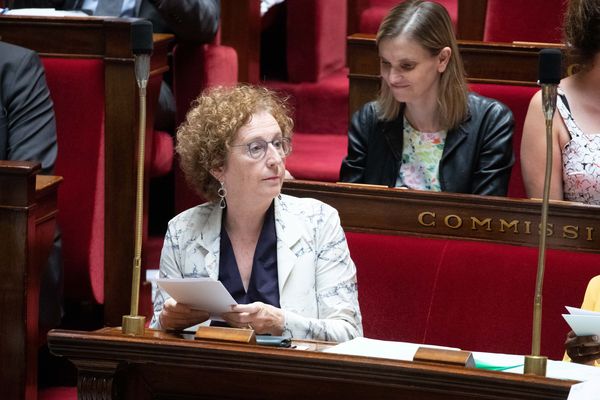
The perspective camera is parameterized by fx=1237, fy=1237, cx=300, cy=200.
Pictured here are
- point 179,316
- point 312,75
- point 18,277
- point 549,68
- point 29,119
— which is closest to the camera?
point 549,68

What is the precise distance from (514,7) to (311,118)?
72cm

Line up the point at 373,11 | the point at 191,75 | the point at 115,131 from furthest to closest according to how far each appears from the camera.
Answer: the point at 373,11 → the point at 191,75 → the point at 115,131

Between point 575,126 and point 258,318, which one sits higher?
point 575,126

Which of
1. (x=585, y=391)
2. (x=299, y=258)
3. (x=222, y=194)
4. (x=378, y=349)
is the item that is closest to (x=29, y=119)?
(x=222, y=194)

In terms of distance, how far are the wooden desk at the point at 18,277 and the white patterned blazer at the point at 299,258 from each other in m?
0.31

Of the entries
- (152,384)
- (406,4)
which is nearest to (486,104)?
(406,4)

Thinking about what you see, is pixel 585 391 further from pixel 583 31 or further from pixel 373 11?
pixel 373 11

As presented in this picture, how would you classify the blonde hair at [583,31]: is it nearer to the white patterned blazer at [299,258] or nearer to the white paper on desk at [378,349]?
the white patterned blazer at [299,258]

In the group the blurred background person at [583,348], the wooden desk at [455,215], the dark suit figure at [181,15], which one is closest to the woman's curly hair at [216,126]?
the wooden desk at [455,215]

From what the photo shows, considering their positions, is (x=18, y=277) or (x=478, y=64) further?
(x=478, y=64)

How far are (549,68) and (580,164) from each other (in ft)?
2.38

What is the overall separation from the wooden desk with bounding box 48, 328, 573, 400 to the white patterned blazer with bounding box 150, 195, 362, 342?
11.5 inches

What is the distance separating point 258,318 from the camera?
4.64 ft

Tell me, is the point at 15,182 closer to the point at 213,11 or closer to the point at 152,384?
the point at 152,384
